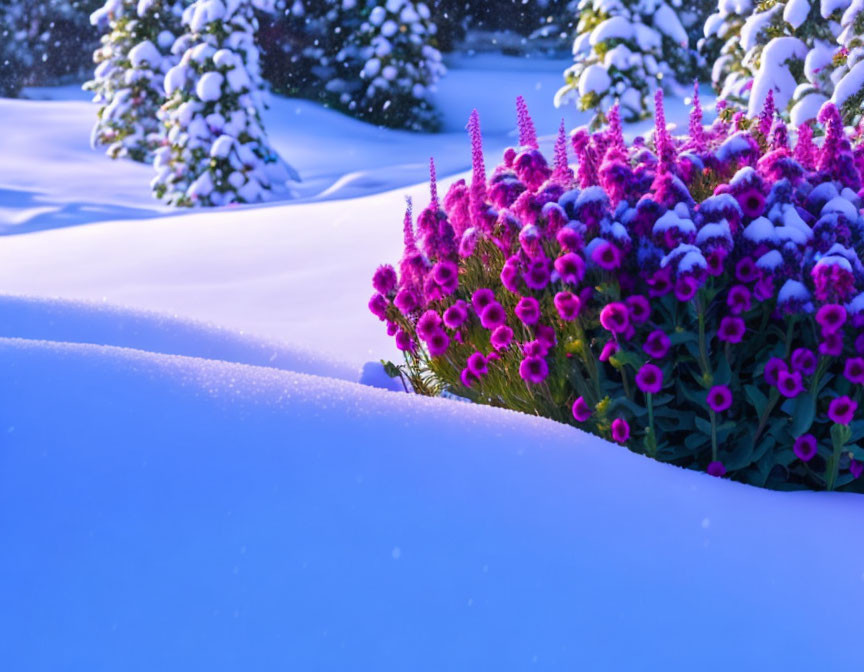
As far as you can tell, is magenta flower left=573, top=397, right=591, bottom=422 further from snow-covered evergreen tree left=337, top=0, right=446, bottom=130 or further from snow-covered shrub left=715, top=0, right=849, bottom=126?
snow-covered evergreen tree left=337, top=0, right=446, bottom=130

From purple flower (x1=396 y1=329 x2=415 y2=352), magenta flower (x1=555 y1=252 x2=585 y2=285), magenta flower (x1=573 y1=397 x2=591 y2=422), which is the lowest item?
purple flower (x1=396 y1=329 x2=415 y2=352)

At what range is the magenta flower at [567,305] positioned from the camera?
297 centimetres

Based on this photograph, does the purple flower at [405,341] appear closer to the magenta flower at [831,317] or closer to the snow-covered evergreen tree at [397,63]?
the magenta flower at [831,317]

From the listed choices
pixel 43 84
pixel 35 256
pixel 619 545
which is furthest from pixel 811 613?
pixel 43 84

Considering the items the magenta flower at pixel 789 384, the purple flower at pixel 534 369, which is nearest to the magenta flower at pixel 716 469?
the magenta flower at pixel 789 384

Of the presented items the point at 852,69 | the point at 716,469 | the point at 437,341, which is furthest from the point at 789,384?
the point at 852,69

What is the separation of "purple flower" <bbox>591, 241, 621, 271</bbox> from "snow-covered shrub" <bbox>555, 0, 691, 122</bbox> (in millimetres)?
11858

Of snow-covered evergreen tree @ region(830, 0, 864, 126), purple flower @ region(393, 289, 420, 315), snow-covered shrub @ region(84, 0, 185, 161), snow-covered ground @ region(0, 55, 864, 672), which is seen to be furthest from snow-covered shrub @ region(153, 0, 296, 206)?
snow-covered ground @ region(0, 55, 864, 672)

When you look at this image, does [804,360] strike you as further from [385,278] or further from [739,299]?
[385,278]

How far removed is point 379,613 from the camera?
216 centimetres

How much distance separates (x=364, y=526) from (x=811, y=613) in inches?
37.2

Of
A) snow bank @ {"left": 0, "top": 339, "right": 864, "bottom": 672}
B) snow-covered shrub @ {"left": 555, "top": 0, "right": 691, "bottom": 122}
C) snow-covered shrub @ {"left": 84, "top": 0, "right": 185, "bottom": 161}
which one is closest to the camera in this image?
snow bank @ {"left": 0, "top": 339, "right": 864, "bottom": 672}

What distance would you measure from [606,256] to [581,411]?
1.40 feet

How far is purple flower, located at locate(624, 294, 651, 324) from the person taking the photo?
2.97m
